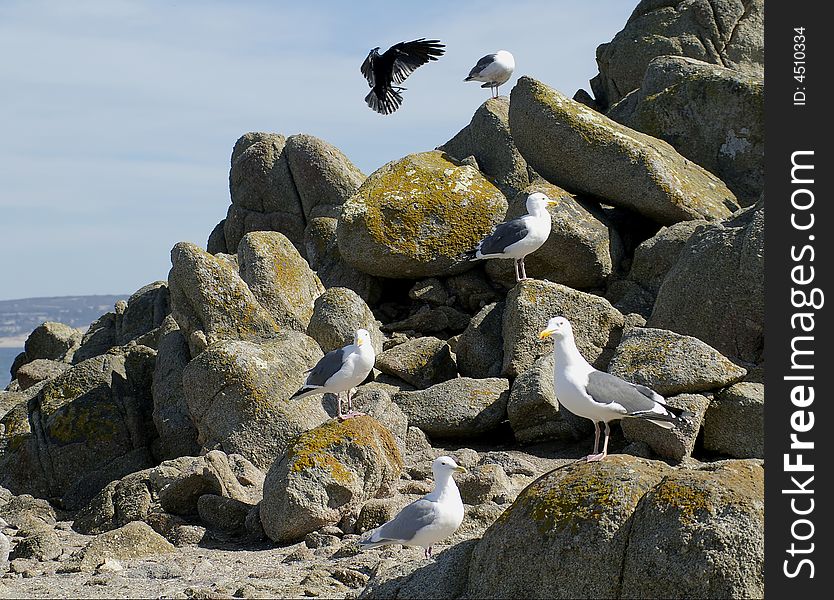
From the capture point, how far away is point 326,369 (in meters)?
15.1

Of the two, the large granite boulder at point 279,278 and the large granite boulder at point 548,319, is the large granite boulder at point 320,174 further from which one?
the large granite boulder at point 548,319

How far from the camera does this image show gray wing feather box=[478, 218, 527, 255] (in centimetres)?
1936

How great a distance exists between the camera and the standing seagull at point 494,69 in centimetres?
2681

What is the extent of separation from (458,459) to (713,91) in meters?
12.7

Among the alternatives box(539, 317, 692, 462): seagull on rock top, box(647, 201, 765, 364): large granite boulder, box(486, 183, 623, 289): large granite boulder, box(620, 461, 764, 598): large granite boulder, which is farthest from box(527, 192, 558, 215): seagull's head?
box(620, 461, 764, 598): large granite boulder

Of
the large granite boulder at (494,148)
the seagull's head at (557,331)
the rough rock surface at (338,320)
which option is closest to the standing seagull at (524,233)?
the rough rock surface at (338,320)

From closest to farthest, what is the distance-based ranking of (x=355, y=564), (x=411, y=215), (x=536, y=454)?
(x=355, y=564)
(x=536, y=454)
(x=411, y=215)

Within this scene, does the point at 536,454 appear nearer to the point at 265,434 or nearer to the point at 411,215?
the point at 265,434

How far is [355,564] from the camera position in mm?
11953

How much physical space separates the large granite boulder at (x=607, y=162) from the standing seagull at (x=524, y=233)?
278cm

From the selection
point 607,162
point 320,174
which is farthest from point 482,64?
point 607,162

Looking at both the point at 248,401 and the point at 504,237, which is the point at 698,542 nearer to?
the point at 248,401

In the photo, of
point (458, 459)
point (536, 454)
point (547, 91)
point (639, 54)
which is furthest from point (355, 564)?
point (639, 54)

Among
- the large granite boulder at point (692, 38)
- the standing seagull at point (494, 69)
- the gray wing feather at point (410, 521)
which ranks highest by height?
the large granite boulder at point (692, 38)
